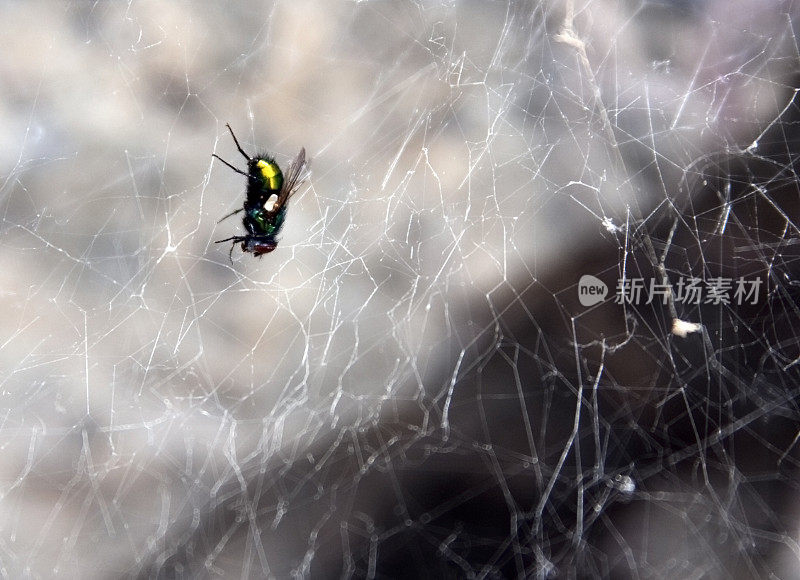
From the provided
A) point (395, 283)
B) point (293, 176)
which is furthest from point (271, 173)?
point (395, 283)

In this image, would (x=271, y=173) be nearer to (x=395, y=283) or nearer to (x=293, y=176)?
(x=293, y=176)

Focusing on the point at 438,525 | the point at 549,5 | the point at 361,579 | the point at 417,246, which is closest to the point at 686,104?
the point at 549,5

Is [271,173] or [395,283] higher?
[271,173]

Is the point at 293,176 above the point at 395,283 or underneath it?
above

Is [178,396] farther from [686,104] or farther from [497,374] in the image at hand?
[686,104]
